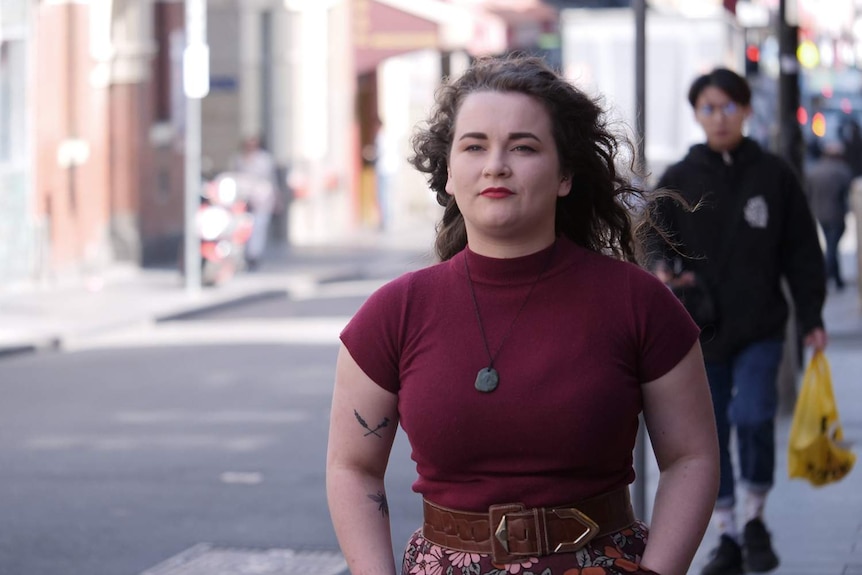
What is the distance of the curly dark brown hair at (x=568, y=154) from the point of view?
307 cm

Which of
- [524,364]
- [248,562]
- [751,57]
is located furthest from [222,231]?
[524,364]

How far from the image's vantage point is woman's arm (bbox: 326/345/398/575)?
3.07 meters

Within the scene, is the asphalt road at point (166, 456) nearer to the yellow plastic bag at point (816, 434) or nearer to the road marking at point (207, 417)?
the road marking at point (207, 417)

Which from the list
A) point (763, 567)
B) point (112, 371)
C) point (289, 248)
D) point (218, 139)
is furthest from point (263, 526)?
point (218, 139)

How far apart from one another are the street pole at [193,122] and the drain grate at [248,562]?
44.4 ft

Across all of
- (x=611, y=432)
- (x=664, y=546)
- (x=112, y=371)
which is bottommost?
(x=112, y=371)

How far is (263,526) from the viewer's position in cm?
798

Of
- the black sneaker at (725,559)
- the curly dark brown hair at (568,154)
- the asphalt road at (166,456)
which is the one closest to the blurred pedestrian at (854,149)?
the asphalt road at (166,456)

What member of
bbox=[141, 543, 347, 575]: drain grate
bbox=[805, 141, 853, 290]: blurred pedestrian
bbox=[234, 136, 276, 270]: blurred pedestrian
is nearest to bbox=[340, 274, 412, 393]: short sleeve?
bbox=[141, 543, 347, 575]: drain grate

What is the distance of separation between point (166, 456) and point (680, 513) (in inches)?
281

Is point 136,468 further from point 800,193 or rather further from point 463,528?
point 463,528

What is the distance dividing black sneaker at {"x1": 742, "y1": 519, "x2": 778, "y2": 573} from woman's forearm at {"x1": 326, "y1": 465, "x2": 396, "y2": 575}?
3.69 metres

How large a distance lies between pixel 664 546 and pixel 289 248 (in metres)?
26.6

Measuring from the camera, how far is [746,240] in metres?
6.41
